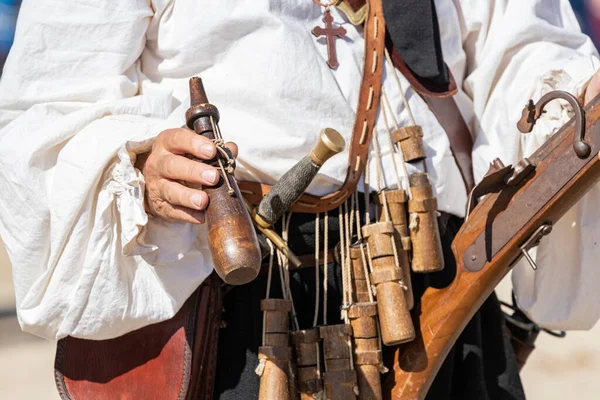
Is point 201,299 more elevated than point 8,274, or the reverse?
point 201,299

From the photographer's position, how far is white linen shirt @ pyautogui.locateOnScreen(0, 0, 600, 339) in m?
1.23

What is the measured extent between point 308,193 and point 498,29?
611 millimetres

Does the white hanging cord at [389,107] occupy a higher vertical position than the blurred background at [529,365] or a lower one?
higher

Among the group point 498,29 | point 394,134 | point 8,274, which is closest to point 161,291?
point 394,134

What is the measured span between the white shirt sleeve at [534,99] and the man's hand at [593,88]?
0.11 metres

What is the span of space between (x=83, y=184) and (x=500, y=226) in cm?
69

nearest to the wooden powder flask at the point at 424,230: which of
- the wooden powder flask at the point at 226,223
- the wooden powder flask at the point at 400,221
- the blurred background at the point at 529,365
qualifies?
the wooden powder flask at the point at 400,221

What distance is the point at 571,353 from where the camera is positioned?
16.7 ft

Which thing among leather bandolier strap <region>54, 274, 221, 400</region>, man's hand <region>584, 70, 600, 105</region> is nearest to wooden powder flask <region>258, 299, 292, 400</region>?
leather bandolier strap <region>54, 274, 221, 400</region>

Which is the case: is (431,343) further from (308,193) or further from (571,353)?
(571,353)

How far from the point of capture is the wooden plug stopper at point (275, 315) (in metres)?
1.29

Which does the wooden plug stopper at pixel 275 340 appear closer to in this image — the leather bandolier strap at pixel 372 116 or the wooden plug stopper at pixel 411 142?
the leather bandolier strap at pixel 372 116

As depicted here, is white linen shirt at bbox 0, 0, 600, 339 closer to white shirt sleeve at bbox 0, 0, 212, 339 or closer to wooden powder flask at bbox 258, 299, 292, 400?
white shirt sleeve at bbox 0, 0, 212, 339

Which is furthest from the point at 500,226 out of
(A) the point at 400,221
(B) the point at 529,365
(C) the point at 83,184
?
(B) the point at 529,365
